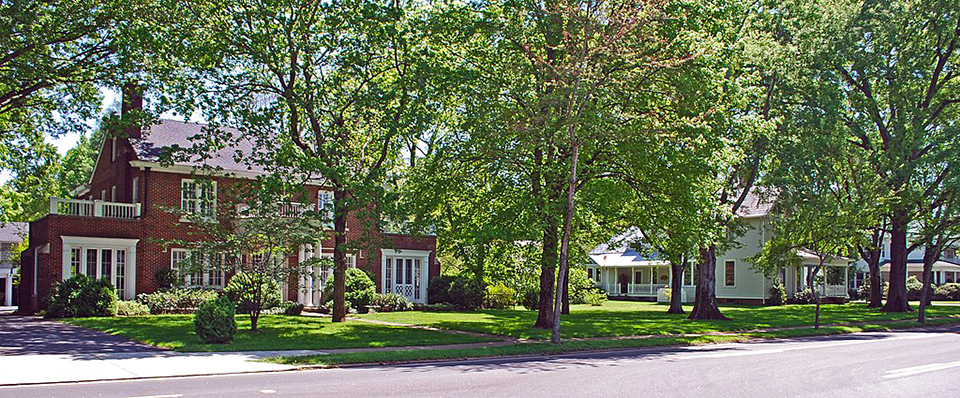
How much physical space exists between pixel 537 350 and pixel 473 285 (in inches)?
753

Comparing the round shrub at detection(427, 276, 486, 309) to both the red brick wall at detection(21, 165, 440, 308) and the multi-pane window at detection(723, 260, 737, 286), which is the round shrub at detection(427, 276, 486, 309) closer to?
the red brick wall at detection(21, 165, 440, 308)

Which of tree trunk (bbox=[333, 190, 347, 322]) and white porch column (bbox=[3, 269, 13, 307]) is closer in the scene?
tree trunk (bbox=[333, 190, 347, 322])

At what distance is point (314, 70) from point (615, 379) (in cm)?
1697

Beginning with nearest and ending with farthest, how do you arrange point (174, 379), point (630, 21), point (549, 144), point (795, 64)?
point (174, 379)
point (630, 21)
point (549, 144)
point (795, 64)

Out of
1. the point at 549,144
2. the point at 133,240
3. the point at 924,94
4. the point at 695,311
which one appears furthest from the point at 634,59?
the point at 924,94

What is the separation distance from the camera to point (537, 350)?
18.8 metres

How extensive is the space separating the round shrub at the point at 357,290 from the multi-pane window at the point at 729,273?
25712 millimetres

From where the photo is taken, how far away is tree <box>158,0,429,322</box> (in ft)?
76.5

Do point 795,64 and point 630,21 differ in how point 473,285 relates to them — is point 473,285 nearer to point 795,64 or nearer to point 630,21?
point 795,64

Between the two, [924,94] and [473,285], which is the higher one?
[924,94]

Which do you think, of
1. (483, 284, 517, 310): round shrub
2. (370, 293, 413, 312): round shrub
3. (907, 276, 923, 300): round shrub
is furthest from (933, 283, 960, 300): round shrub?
(370, 293, 413, 312): round shrub

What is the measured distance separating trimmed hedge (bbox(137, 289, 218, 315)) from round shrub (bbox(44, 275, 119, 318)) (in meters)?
2.16

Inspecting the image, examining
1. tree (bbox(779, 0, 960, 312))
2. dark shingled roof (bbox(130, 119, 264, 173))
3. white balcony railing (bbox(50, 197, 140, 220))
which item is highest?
tree (bbox(779, 0, 960, 312))

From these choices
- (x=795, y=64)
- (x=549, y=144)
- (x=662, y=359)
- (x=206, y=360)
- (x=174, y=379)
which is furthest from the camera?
(x=795, y=64)
